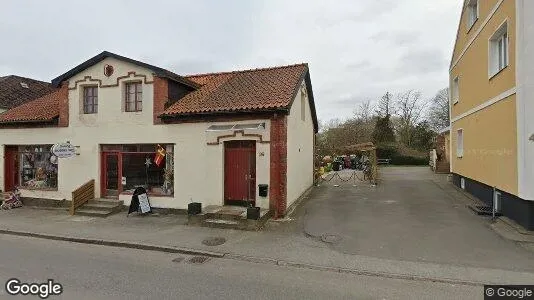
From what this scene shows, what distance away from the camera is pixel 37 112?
49.7ft

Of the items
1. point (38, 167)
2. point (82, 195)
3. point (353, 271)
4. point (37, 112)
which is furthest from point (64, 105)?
point (353, 271)

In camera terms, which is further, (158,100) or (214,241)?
(158,100)

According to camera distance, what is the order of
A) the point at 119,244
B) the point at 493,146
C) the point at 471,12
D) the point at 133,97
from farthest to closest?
the point at 471,12, the point at 133,97, the point at 493,146, the point at 119,244

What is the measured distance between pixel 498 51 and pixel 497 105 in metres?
2.08

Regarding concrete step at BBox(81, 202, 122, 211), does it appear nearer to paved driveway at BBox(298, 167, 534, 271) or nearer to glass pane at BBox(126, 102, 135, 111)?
glass pane at BBox(126, 102, 135, 111)

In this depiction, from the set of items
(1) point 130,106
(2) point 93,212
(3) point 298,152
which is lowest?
(2) point 93,212

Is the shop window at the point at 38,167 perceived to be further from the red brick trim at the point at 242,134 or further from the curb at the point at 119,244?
the red brick trim at the point at 242,134

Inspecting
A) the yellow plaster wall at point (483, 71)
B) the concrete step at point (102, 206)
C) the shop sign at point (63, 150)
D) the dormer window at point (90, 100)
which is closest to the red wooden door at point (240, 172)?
the concrete step at point (102, 206)

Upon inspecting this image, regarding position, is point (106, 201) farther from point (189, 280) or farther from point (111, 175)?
point (189, 280)

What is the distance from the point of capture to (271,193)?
1102cm

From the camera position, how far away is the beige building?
444 inches

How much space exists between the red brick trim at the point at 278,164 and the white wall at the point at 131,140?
7.9 inches

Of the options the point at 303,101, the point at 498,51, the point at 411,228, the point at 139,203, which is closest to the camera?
the point at 411,228

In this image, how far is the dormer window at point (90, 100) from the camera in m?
13.7
